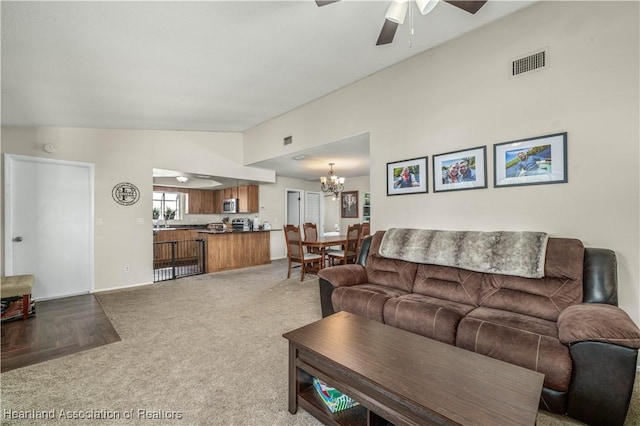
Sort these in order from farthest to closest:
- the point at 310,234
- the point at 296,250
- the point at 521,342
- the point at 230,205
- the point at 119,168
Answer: the point at 230,205
the point at 310,234
the point at 296,250
the point at 119,168
the point at 521,342

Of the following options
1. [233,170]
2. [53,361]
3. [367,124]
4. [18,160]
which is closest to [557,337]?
[367,124]

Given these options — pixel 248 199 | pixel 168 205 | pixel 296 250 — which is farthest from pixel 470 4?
pixel 168 205

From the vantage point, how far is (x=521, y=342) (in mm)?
1639

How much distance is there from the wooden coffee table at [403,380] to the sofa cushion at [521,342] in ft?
1.24

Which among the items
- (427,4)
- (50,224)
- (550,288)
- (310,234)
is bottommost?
(550,288)

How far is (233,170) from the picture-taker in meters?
5.86

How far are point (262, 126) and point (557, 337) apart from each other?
514 centimetres

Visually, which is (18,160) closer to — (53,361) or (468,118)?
(53,361)

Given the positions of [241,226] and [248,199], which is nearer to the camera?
[241,226]

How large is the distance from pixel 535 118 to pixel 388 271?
1.93 m

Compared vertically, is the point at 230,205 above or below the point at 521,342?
above

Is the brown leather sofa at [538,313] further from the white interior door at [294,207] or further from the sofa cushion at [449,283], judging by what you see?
the white interior door at [294,207]

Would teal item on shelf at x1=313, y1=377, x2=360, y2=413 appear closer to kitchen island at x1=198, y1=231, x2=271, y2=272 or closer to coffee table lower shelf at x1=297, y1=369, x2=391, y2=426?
coffee table lower shelf at x1=297, y1=369, x2=391, y2=426

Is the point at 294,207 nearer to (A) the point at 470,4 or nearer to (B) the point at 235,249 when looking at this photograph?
(B) the point at 235,249
